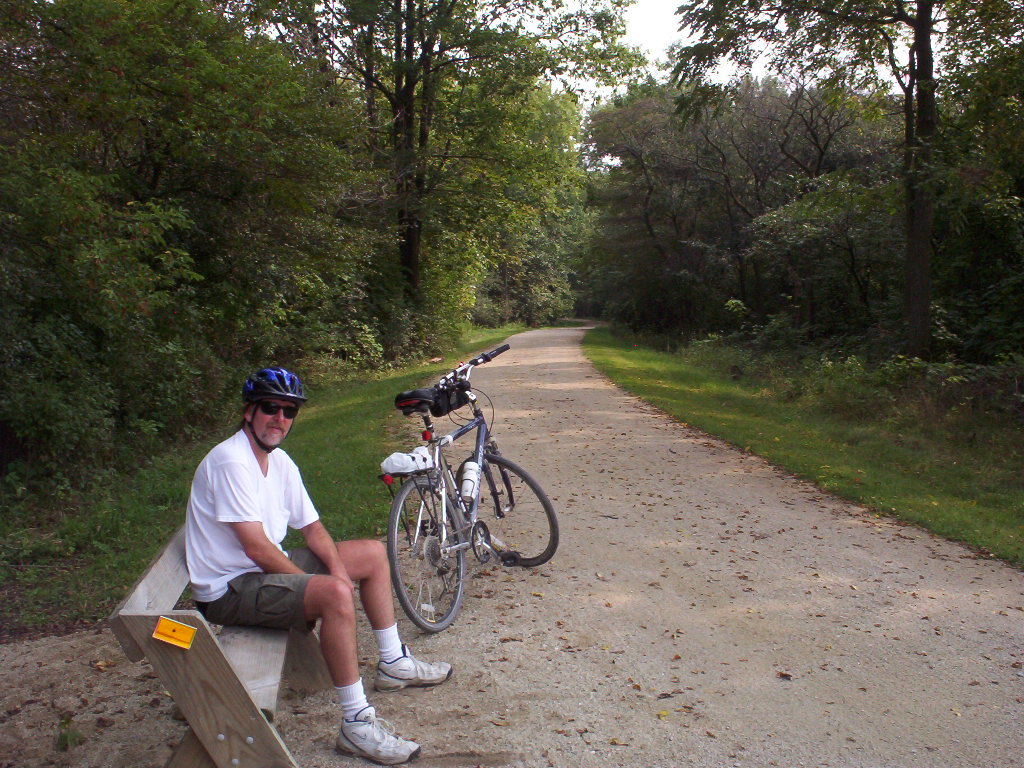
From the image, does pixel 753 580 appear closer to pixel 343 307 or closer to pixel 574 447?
pixel 574 447

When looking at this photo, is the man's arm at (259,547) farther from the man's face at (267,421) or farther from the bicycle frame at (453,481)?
the bicycle frame at (453,481)

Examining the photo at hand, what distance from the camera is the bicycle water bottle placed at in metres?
5.23

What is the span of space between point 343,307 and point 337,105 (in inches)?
241

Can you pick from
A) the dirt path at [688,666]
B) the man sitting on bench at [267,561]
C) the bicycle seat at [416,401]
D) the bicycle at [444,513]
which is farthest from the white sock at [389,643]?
the bicycle seat at [416,401]

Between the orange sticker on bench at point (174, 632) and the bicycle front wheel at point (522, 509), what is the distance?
9.57 feet

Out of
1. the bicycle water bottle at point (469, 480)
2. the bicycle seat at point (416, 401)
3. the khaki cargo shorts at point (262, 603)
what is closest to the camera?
the khaki cargo shorts at point (262, 603)

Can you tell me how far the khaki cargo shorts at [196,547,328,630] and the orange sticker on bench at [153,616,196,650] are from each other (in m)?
0.60

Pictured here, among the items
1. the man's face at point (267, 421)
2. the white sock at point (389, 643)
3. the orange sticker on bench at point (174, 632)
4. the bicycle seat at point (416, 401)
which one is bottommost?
the white sock at point (389, 643)

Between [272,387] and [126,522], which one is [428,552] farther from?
[126,522]

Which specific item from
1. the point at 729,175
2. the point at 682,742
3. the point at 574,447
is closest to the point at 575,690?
the point at 682,742

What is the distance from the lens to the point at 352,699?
347 centimetres

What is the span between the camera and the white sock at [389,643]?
4.00 meters

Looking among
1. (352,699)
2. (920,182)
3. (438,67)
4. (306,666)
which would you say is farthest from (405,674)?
(438,67)

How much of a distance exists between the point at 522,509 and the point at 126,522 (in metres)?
3.59
